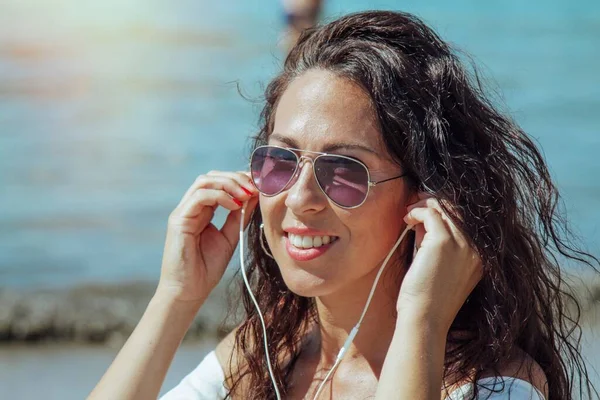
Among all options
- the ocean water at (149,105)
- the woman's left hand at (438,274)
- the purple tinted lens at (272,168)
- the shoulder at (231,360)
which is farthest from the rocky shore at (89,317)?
the woman's left hand at (438,274)

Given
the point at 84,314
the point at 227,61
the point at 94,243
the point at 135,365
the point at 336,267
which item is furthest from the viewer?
the point at 227,61

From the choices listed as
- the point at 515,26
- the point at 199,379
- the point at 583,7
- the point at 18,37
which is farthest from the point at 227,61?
the point at 199,379

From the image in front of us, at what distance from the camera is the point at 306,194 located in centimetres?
286

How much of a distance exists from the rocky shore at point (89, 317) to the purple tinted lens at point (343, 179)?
9.61 ft

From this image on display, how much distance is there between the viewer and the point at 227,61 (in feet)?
46.5

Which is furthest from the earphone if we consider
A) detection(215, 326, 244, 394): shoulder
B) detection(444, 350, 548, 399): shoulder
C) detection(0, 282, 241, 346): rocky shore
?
detection(0, 282, 241, 346): rocky shore

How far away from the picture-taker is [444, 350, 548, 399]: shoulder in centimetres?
280

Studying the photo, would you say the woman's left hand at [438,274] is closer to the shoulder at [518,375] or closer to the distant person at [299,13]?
the shoulder at [518,375]

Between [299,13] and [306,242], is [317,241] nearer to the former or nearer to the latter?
[306,242]

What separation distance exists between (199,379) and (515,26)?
42.3ft

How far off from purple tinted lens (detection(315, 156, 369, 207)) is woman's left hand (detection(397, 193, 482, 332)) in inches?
6.9

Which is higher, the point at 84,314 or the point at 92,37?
the point at 92,37

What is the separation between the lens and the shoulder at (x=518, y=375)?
280cm

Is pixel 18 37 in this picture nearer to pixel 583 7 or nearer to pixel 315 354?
pixel 583 7
